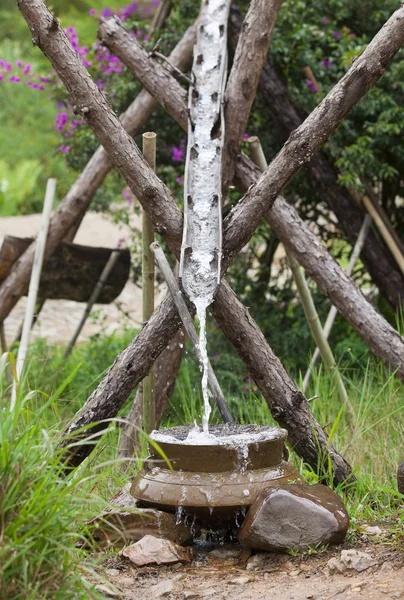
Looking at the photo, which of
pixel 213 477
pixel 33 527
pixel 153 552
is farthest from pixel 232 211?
pixel 33 527

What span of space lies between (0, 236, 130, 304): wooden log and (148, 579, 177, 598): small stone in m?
3.10

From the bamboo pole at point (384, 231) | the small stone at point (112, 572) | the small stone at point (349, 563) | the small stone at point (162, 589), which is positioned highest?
the bamboo pole at point (384, 231)

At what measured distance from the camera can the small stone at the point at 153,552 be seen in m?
2.80

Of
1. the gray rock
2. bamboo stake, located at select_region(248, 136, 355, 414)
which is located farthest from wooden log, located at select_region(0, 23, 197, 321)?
the gray rock

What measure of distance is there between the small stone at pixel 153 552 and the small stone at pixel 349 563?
507mm

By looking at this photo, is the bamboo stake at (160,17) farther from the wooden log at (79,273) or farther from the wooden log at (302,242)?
the wooden log at (79,273)

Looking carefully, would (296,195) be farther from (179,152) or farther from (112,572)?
(112,572)

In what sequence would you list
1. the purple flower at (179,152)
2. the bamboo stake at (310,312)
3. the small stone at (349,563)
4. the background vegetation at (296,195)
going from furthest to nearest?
1. the purple flower at (179,152)
2. the bamboo stake at (310,312)
3. the background vegetation at (296,195)
4. the small stone at (349,563)

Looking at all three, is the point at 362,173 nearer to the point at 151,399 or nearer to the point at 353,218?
the point at 353,218

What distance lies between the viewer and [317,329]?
4332 millimetres

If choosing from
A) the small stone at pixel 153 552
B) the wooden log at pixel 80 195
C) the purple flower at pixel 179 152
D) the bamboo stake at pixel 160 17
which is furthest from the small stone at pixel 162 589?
the bamboo stake at pixel 160 17

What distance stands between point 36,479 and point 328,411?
232cm

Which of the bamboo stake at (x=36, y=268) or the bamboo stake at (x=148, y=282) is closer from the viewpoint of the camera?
the bamboo stake at (x=148, y=282)

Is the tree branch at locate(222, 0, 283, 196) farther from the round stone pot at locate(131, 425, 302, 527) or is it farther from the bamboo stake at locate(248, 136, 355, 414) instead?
the round stone pot at locate(131, 425, 302, 527)
